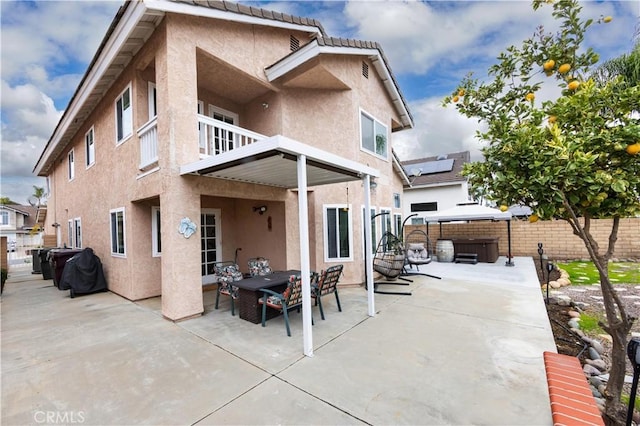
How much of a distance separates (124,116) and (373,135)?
799 centimetres

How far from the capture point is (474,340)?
4.65 m

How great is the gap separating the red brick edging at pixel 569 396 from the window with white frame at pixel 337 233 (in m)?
5.95

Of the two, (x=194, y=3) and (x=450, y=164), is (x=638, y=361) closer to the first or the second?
(x=194, y=3)

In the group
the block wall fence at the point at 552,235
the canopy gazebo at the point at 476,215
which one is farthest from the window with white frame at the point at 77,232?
the block wall fence at the point at 552,235

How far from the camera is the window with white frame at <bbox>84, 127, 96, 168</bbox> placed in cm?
1006

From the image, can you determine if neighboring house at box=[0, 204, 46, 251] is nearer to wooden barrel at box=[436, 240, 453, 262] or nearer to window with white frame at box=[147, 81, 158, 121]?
window with white frame at box=[147, 81, 158, 121]

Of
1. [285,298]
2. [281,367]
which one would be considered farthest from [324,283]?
[281,367]

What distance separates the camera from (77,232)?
39.0 feet

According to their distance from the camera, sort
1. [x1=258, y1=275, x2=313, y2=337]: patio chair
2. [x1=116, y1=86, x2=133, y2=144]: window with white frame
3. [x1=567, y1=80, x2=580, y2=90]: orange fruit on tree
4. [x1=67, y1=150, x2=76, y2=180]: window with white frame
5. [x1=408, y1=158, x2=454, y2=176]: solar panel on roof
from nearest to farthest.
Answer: [x1=567, y1=80, x2=580, y2=90]: orange fruit on tree, [x1=258, y1=275, x2=313, y2=337]: patio chair, [x1=116, y1=86, x2=133, y2=144]: window with white frame, [x1=67, y1=150, x2=76, y2=180]: window with white frame, [x1=408, y1=158, x2=454, y2=176]: solar panel on roof

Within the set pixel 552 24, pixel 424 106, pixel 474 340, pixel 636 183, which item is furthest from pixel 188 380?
pixel 424 106

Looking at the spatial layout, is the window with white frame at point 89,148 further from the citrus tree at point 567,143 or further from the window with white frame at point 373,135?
the citrus tree at point 567,143

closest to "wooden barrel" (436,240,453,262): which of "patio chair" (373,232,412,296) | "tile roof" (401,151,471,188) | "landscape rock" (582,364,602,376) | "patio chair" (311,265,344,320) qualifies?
"patio chair" (373,232,412,296)

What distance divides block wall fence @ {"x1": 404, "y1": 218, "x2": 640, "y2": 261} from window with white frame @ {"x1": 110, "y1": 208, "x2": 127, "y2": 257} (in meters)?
14.3

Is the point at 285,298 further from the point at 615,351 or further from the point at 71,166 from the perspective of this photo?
the point at 71,166
